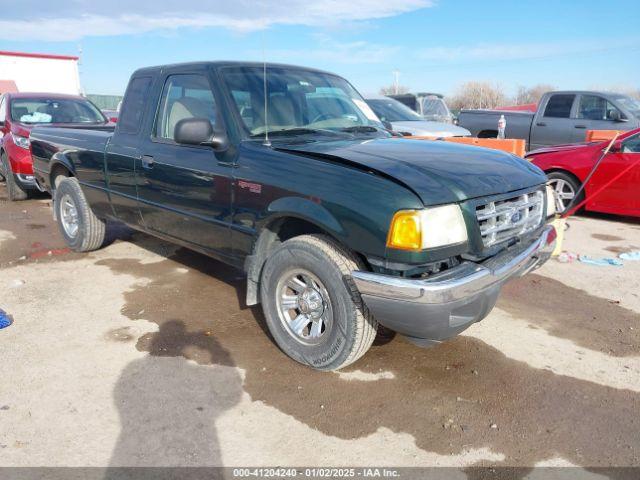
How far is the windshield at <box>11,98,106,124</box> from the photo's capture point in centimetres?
860

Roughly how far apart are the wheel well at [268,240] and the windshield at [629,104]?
32.6 feet

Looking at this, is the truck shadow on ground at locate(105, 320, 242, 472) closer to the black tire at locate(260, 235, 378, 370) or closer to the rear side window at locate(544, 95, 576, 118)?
the black tire at locate(260, 235, 378, 370)

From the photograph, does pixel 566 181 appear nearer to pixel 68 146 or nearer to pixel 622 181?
pixel 622 181

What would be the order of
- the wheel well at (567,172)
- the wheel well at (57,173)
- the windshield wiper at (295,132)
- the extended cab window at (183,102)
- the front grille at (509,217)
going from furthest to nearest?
1. the wheel well at (567,172)
2. the wheel well at (57,173)
3. the extended cab window at (183,102)
4. the windshield wiper at (295,132)
5. the front grille at (509,217)

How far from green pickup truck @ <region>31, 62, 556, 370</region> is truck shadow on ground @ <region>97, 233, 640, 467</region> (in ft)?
0.83

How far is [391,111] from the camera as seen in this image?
11.3 metres

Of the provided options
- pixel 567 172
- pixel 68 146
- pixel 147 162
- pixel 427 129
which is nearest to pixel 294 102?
pixel 147 162

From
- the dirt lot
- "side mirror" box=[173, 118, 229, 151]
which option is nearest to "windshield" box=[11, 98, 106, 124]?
the dirt lot

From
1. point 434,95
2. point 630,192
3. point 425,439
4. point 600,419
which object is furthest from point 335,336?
point 434,95

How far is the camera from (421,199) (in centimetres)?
266

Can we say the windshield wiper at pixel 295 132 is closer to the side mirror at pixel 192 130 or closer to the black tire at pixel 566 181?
the side mirror at pixel 192 130

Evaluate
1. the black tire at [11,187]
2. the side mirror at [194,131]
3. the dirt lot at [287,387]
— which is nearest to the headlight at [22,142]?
the black tire at [11,187]

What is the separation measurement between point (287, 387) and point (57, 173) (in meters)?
4.41

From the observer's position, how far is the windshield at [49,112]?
339 inches
